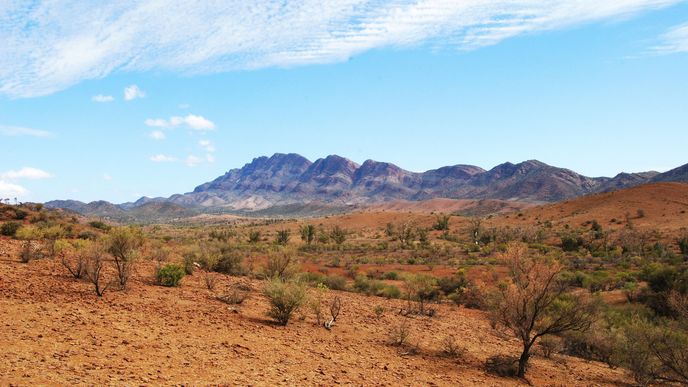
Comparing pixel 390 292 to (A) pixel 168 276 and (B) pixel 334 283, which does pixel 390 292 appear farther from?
(A) pixel 168 276

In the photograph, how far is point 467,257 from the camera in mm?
43000

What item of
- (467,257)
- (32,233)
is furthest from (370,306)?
(467,257)

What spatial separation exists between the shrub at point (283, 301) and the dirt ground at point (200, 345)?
425 millimetres

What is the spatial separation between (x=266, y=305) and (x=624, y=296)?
63.9 feet

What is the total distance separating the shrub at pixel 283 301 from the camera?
45.2 ft

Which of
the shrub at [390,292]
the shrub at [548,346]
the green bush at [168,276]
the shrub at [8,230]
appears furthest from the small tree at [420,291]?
the shrub at [8,230]

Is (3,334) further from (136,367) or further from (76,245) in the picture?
(76,245)

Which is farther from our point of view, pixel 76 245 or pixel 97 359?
pixel 76 245

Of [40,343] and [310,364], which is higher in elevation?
[40,343]

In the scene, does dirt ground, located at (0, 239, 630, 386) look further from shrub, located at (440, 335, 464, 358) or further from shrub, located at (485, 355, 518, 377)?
shrub, located at (485, 355, 518, 377)

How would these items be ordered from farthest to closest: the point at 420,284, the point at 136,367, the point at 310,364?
the point at 420,284
the point at 310,364
the point at 136,367

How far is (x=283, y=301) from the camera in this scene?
13.7 meters

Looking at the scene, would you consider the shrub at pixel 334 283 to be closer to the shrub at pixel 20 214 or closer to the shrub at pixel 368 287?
the shrub at pixel 368 287

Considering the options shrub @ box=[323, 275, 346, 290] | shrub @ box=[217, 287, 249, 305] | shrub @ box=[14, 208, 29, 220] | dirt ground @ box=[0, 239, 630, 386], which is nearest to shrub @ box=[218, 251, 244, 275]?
shrub @ box=[323, 275, 346, 290]
